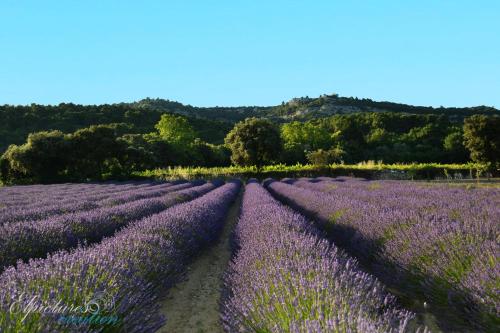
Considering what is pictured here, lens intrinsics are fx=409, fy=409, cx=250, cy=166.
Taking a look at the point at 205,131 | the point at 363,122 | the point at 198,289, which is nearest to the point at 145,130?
the point at 205,131

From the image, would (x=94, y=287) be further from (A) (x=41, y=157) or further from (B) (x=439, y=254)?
(A) (x=41, y=157)

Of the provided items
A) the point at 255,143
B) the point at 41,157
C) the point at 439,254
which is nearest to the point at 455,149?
the point at 255,143

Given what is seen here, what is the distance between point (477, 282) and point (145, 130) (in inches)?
2773

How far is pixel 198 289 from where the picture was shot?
5023mm

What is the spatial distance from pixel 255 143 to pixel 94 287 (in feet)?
111

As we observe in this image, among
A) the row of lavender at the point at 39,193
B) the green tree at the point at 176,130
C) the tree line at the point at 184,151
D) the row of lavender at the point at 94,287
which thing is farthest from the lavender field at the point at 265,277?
the green tree at the point at 176,130

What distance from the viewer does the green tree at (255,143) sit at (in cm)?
3606

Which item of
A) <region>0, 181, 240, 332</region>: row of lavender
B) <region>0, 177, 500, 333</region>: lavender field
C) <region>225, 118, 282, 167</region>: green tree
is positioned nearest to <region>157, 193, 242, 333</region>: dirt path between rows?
<region>0, 177, 500, 333</region>: lavender field

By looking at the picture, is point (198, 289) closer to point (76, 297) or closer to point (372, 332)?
point (76, 297)

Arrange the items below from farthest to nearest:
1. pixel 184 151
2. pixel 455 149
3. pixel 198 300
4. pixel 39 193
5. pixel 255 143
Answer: pixel 184 151
pixel 455 149
pixel 255 143
pixel 39 193
pixel 198 300

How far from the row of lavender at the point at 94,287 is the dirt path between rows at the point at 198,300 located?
1.04 ft

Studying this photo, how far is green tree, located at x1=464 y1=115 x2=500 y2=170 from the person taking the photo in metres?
30.1

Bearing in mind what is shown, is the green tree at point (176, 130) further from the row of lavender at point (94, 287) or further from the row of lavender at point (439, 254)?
the row of lavender at point (94, 287)

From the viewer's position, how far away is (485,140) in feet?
98.9
